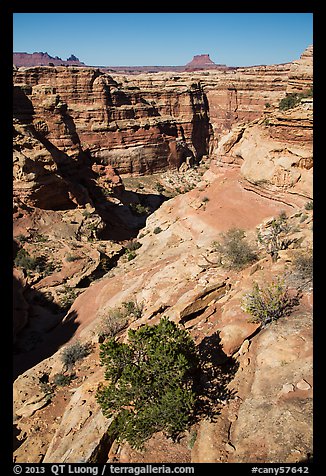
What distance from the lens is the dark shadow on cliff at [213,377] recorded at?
710cm

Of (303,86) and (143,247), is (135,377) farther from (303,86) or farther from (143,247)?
(303,86)

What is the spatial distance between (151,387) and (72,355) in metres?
5.75

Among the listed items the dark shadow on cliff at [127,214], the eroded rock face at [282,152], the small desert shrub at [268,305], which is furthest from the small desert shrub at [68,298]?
the small desert shrub at [268,305]

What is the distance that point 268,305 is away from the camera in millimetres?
8680

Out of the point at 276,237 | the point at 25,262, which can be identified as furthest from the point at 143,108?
the point at 276,237

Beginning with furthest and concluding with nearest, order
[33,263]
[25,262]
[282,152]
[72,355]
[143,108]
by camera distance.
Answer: [143,108], [33,263], [25,262], [282,152], [72,355]

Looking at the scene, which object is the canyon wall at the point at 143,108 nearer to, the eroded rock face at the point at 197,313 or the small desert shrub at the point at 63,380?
the eroded rock face at the point at 197,313

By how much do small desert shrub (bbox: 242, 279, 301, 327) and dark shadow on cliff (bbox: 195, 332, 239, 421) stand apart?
110 cm

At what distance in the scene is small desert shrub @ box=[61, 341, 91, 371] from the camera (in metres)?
11.6

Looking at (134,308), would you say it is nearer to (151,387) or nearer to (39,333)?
(39,333)

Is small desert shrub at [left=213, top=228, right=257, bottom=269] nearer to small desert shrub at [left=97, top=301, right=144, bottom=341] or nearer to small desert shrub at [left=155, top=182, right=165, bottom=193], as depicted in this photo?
small desert shrub at [left=97, top=301, right=144, bottom=341]

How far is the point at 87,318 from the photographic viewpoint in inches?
615
